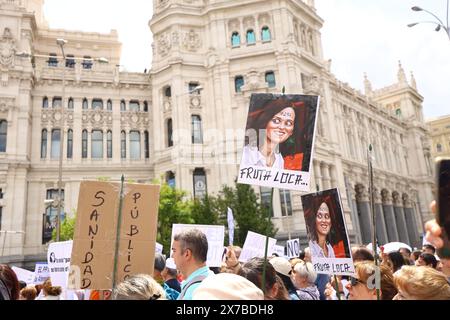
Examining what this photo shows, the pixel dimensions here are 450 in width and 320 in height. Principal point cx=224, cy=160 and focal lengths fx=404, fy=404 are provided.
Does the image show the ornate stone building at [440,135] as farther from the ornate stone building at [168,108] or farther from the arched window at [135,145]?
the arched window at [135,145]

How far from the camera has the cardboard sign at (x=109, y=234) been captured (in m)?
4.47

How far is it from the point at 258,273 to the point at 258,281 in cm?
8

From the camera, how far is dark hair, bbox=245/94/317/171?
4.89m

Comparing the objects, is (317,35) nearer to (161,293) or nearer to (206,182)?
(206,182)

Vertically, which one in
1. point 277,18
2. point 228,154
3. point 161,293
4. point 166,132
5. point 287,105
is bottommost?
point 161,293

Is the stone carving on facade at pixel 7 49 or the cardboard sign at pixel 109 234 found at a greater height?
the stone carving on facade at pixel 7 49

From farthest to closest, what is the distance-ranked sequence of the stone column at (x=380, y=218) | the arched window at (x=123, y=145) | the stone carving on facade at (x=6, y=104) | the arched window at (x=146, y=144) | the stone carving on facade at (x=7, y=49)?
the stone column at (x=380, y=218) < the arched window at (x=146, y=144) < the arched window at (x=123, y=145) < the stone carving on facade at (x=7, y=49) < the stone carving on facade at (x=6, y=104)

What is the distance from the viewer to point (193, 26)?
35.8 metres

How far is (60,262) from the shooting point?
22.8ft

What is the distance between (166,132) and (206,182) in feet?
19.0

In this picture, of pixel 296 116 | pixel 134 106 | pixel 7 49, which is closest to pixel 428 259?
pixel 296 116

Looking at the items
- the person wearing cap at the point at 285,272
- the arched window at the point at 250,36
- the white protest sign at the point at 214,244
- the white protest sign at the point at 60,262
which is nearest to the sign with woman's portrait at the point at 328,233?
the person wearing cap at the point at 285,272

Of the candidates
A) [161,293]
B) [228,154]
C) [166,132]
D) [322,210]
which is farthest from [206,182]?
[161,293]

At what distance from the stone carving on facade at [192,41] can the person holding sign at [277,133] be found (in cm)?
3177
